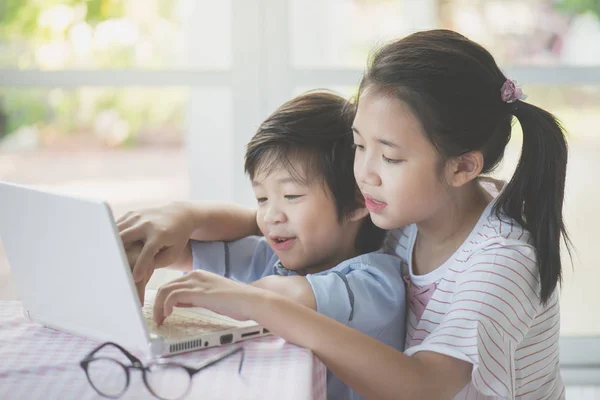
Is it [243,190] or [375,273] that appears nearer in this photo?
[375,273]

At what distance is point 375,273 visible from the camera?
1.28 m

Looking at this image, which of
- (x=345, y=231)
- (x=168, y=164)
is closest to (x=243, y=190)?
(x=345, y=231)

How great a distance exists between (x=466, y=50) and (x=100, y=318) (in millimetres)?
687

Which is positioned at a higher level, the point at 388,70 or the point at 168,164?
the point at 388,70

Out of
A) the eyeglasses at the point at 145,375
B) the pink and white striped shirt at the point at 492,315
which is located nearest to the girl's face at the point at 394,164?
the pink and white striped shirt at the point at 492,315

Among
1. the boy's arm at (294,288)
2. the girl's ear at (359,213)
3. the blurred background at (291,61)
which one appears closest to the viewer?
the boy's arm at (294,288)

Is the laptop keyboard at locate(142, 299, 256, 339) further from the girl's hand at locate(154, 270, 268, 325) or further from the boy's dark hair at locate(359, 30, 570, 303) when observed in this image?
the boy's dark hair at locate(359, 30, 570, 303)

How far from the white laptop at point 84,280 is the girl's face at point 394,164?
296 mm

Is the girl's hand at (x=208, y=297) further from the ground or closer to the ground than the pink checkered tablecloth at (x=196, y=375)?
further from the ground

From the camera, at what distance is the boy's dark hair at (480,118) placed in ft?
3.92

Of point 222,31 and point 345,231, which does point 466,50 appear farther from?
point 222,31

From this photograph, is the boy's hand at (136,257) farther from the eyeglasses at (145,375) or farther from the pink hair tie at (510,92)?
the pink hair tie at (510,92)

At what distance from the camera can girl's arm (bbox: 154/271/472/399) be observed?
104cm

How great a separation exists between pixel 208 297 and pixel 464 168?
0.48 m
